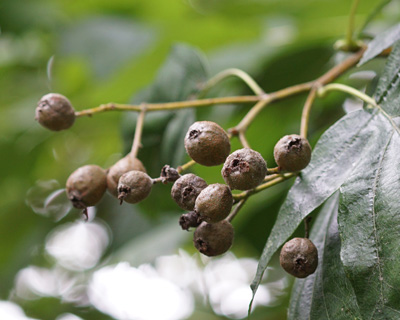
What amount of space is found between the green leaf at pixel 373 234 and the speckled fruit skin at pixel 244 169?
0.15m

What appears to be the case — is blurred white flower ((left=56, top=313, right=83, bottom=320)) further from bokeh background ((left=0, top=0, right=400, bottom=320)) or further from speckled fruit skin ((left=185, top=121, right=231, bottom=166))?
speckled fruit skin ((left=185, top=121, right=231, bottom=166))

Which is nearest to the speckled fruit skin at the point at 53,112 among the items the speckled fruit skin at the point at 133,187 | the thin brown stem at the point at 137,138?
the thin brown stem at the point at 137,138

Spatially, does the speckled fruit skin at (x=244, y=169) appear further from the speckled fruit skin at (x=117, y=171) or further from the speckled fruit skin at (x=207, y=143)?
the speckled fruit skin at (x=117, y=171)

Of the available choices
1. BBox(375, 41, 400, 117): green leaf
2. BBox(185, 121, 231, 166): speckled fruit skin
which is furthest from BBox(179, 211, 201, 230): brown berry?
BBox(375, 41, 400, 117): green leaf

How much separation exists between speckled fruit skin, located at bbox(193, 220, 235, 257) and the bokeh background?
631 millimetres

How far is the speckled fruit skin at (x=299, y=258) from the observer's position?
91 centimetres

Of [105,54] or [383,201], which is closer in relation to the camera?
[383,201]

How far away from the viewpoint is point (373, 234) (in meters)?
0.85

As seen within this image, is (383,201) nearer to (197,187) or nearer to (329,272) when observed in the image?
(329,272)

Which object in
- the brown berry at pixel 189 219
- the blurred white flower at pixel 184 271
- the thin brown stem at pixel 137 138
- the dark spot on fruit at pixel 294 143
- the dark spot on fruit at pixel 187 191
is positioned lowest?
the blurred white flower at pixel 184 271

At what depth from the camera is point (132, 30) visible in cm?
285

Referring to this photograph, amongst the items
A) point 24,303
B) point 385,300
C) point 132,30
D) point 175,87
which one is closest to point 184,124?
point 175,87

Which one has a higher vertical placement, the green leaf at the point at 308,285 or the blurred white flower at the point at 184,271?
the green leaf at the point at 308,285

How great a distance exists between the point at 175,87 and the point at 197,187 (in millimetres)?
823
